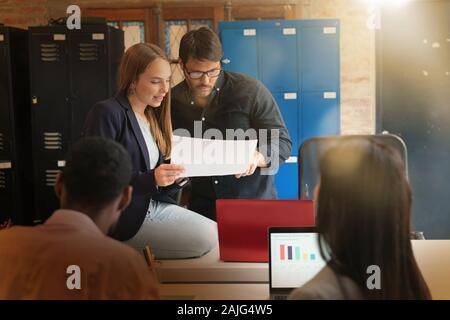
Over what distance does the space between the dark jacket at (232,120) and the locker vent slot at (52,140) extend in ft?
1.14

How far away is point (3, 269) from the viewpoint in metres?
1.12

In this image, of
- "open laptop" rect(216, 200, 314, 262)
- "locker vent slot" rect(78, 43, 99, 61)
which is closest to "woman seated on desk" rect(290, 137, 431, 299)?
"open laptop" rect(216, 200, 314, 262)

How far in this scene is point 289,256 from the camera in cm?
128

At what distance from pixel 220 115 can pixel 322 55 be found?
21.5 inches

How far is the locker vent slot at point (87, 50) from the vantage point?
179 cm

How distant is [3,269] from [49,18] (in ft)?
2.63

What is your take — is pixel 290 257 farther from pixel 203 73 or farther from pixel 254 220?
pixel 203 73

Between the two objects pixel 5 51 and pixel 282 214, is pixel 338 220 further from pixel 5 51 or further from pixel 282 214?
pixel 5 51

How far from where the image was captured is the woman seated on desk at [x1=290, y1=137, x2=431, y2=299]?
1092mm

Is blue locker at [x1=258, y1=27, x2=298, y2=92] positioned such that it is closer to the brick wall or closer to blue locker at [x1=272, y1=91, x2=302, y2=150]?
blue locker at [x1=272, y1=91, x2=302, y2=150]

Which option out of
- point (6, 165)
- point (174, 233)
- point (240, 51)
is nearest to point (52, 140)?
point (6, 165)

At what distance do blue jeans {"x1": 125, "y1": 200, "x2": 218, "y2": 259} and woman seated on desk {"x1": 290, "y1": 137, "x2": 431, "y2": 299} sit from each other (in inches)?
20.0

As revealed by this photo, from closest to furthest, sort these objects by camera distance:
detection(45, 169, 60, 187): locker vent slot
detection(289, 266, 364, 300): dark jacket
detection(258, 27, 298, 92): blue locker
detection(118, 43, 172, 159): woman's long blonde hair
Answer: detection(289, 266, 364, 300): dark jacket → detection(45, 169, 60, 187): locker vent slot → detection(118, 43, 172, 159): woman's long blonde hair → detection(258, 27, 298, 92): blue locker

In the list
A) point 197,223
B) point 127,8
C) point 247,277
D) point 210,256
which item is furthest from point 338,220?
point 127,8
